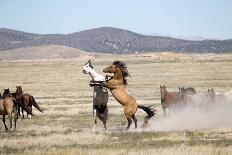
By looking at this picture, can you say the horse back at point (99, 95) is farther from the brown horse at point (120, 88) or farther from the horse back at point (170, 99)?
the horse back at point (170, 99)

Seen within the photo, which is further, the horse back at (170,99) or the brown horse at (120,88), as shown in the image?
the horse back at (170,99)

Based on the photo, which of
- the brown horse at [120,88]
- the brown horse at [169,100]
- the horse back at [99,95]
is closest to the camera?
the brown horse at [120,88]

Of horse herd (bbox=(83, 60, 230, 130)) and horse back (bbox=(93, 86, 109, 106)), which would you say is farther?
horse back (bbox=(93, 86, 109, 106))

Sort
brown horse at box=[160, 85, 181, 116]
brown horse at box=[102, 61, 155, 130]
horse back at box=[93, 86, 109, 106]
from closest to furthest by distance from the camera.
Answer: brown horse at box=[102, 61, 155, 130], horse back at box=[93, 86, 109, 106], brown horse at box=[160, 85, 181, 116]

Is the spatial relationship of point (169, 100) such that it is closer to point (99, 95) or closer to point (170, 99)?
point (170, 99)

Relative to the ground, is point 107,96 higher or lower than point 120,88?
lower

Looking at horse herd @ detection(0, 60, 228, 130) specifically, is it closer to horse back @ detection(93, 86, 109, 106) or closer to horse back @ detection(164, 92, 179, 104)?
horse back @ detection(93, 86, 109, 106)

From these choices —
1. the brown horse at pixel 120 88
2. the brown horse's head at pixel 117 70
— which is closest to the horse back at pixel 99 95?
the brown horse at pixel 120 88

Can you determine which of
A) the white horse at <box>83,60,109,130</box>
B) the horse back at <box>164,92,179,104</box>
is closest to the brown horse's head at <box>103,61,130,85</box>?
the white horse at <box>83,60,109,130</box>

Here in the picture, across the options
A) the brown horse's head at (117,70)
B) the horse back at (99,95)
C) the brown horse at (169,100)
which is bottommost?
the brown horse at (169,100)

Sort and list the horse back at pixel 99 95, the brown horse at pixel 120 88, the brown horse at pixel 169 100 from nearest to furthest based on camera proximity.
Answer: the brown horse at pixel 120 88 → the horse back at pixel 99 95 → the brown horse at pixel 169 100

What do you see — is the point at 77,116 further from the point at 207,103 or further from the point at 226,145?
the point at 226,145

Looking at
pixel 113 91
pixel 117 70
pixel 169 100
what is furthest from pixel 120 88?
pixel 169 100

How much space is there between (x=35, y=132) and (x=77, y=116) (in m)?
7.83
